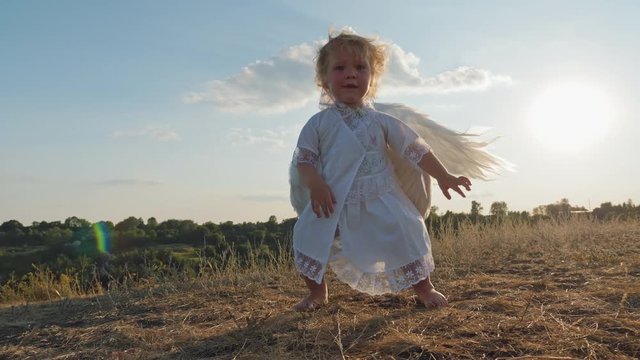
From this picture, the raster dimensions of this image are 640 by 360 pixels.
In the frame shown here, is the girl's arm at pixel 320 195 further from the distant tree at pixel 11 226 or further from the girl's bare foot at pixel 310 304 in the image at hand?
the distant tree at pixel 11 226

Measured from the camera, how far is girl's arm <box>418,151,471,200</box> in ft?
11.2

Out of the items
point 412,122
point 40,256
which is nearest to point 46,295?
point 412,122

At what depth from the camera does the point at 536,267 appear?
192 inches

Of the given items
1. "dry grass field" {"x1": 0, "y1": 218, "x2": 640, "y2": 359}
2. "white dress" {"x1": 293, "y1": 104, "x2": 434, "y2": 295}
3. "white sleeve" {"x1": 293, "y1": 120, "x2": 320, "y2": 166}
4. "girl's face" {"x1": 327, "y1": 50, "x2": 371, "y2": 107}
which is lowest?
"dry grass field" {"x1": 0, "y1": 218, "x2": 640, "y2": 359}

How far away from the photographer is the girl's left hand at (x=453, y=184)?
341 cm

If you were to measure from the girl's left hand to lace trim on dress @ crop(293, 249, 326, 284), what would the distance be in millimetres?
839

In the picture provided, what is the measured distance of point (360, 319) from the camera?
2891 mm

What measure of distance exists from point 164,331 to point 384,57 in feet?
7.17

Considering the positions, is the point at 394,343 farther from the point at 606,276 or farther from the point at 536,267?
the point at 536,267

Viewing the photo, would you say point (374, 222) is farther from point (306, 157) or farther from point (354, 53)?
point (354, 53)

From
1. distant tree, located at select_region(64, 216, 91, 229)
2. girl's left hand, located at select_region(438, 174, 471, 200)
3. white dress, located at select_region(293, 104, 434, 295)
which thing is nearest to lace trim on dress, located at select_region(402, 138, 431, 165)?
white dress, located at select_region(293, 104, 434, 295)

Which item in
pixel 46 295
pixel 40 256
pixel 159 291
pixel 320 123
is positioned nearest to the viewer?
pixel 320 123

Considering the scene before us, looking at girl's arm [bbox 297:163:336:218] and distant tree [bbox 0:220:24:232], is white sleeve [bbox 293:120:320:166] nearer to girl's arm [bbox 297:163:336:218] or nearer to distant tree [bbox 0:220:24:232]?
girl's arm [bbox 297:163:336:218]

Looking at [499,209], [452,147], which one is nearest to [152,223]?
[499,209]
